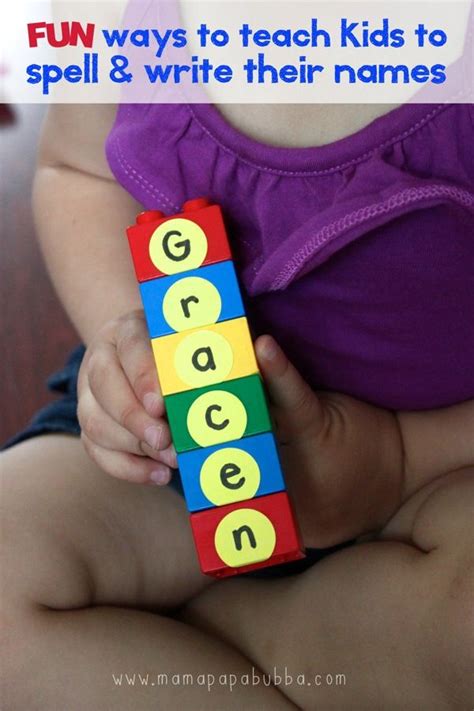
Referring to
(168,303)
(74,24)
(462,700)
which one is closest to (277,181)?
(168,303)

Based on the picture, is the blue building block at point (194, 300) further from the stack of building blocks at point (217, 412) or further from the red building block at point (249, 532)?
the red building block at point (249, 532)

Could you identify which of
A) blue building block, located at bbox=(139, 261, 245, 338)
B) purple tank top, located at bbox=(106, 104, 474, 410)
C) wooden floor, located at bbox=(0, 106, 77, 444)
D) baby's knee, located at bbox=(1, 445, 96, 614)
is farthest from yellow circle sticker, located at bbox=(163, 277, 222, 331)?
Result: wooden floor, located at bbox=(0, 106, 77, 444)

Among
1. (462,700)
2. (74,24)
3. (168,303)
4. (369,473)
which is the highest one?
(74,24)

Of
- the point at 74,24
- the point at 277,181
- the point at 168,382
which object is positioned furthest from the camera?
the point at 74,24

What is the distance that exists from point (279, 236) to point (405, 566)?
0.26 metres

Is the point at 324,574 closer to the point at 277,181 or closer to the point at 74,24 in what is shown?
the point at 277,181

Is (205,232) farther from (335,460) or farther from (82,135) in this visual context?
(82,135)

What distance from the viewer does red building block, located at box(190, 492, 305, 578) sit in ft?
1.78

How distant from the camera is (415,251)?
657 mm

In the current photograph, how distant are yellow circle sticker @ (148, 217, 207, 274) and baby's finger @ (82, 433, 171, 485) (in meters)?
0.16

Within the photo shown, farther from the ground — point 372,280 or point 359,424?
point 372,280

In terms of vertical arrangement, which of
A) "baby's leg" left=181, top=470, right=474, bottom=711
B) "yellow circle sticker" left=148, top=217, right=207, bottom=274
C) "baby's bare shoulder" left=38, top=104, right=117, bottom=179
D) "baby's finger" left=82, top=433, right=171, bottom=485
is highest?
"baby's bare shoulder" left=38, top=104, right=117, bottom=179

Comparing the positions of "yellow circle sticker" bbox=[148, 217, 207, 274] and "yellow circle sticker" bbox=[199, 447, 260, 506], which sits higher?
"yellow circle sticker" bbox=[148, 217, 207, 274]

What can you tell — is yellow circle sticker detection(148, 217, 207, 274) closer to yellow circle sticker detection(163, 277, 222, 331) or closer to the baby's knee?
yellow circle sticker detection(163, 277, 222, 331)
